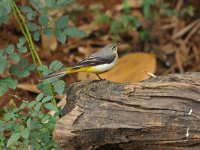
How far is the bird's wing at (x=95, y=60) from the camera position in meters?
6.03

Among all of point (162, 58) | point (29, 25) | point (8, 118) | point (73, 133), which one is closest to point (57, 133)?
point (73, 133)

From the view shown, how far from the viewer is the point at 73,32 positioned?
5.70 metres

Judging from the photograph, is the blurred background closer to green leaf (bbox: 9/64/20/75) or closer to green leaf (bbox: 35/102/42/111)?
green leaf (bbox: 9/64/20/75)

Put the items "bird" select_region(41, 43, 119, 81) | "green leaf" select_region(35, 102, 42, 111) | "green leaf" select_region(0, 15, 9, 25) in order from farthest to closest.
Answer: "bird" select_region(41, 43, 119, 81)
"green leaf" select_region(0, 15, 9, 25)
"green leaf" select_region(35, 102, 42, 111)

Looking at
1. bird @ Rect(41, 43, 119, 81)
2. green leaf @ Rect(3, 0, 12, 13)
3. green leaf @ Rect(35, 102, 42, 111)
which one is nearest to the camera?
green leaf @ Rect(35, 102, 42, 111)

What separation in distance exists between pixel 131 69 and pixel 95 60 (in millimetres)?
2150

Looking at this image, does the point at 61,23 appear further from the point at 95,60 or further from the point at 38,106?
the point at 38,106

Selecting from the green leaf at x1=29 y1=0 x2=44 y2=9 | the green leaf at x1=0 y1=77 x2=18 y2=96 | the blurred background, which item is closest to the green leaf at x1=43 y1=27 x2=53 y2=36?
the green leaf at x1=29 y1=0 x2=44 y2=9

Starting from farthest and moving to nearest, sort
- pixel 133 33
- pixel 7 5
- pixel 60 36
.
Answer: pixel 133 33
pixel 60 36
pixel 7 5

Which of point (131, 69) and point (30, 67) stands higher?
point (30, 67)

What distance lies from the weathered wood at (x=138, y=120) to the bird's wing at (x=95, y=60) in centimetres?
82

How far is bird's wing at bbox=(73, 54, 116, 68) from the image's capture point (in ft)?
19.8

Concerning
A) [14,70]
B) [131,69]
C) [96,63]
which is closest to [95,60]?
[96,63]

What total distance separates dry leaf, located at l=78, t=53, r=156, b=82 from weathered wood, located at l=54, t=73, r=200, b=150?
262 centimetres
